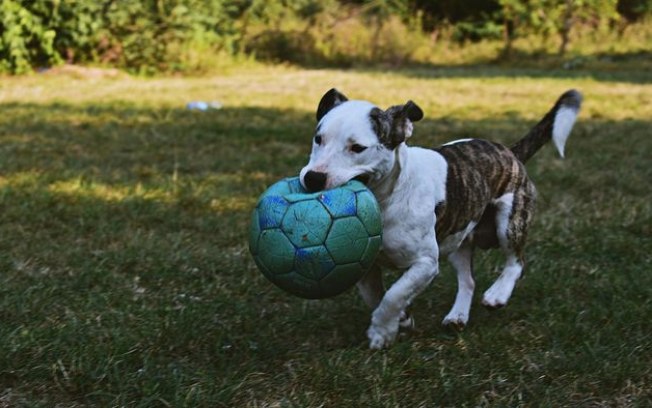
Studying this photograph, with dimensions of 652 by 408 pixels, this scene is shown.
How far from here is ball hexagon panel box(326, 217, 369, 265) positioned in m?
2.99

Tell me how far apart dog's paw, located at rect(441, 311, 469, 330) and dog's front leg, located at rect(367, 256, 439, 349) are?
1.16ft

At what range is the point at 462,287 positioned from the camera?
3.92m

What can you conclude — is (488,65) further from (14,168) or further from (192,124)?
(14,168)

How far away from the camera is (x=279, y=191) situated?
10.4 feet

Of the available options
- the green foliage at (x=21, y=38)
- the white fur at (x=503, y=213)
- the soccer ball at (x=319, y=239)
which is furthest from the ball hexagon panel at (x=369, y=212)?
the green foliage at (x=21, y=38)

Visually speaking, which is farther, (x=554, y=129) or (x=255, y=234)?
(x=554, y=129)

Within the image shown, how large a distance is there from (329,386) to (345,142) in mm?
950

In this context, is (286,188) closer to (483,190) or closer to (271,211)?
(271,211)

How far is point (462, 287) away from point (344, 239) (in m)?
1.13

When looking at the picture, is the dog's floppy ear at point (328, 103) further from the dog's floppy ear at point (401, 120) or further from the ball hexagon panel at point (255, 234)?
the ball hexagon panel at point (255, 234)

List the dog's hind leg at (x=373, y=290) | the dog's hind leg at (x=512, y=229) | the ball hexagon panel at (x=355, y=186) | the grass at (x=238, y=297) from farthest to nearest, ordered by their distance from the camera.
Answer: the dog's hind leg at (x=512, y=229), the dog's hind leg at (x=373, y=290), the ball hexagon panel at (x=355, y=186), the grass at (x=238, y=297)

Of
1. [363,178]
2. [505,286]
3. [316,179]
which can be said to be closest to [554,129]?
[505,286]

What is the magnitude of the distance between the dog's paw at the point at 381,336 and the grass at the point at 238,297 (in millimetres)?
56

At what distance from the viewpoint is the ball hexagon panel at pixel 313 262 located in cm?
298
